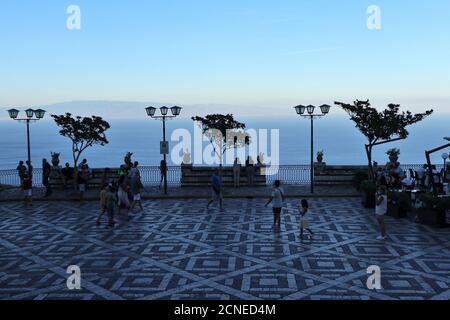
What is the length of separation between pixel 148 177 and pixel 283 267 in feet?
65.6

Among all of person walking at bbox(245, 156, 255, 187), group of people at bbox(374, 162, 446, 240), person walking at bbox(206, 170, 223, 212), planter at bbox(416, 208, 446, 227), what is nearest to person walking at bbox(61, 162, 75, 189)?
person walking at bbox(245, 156, 255, 187)

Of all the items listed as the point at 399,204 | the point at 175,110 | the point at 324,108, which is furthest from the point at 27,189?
the point at 399,204

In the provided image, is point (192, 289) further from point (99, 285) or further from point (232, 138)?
point (232, 138)

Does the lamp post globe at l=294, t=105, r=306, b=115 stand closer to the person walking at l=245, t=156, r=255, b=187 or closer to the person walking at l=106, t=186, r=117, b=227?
the person walking at l=245, t=156, r=255, b=187

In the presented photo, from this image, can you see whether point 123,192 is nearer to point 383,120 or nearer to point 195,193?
point 195,193

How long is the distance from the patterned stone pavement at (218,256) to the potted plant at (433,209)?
A: 1.16 feet

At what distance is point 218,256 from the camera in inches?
501

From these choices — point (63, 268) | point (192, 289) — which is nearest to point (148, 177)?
point (63, 268)

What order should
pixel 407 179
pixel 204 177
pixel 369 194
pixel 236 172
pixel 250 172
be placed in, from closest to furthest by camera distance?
pixel 369 194
pixel 407 179
pixel 236 172
pixel 250 172
pixel 204 177

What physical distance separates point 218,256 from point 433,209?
24.0 ft

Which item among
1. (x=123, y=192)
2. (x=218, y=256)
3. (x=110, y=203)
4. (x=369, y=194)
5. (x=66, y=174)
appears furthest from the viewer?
(x=66, y=174)

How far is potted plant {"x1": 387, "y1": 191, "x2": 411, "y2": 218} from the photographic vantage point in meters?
17.2

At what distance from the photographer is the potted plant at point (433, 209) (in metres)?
15.7
